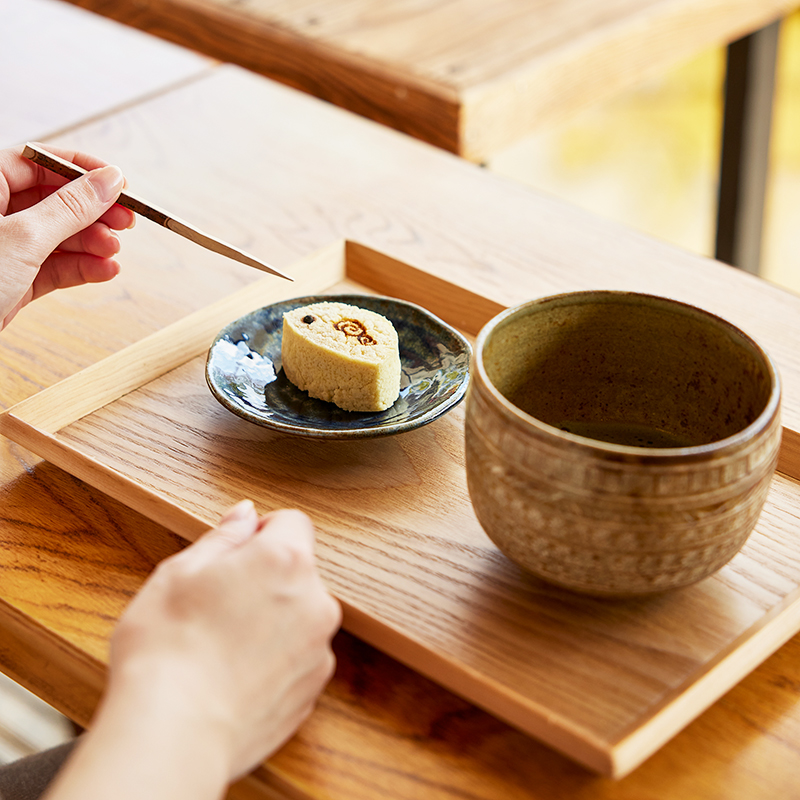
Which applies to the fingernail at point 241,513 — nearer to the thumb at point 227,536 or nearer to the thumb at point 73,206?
the thumb at point 227,536

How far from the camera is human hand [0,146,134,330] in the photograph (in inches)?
28.0

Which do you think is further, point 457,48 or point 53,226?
point 457,48

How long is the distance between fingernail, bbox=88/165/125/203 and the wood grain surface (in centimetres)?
64

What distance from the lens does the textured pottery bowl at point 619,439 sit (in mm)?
462

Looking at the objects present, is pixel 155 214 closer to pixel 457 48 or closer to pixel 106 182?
pixel 106 182

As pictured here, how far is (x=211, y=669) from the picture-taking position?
456mm

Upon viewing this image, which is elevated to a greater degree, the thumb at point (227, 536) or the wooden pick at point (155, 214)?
the wooden pick at point (155, 214)

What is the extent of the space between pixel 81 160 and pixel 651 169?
2.81 meters

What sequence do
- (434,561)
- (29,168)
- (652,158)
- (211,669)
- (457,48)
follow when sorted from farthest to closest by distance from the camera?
(652,158), (457,48), (29,168), (434,561), (211,669)

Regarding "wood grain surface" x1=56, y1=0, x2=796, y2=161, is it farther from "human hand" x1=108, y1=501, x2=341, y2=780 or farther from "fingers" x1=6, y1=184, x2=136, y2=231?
"human hand" x1=108, y1=501, x2=341, y2=780

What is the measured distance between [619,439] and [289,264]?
0.41 metres

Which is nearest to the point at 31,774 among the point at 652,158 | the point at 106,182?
the point at 106,182

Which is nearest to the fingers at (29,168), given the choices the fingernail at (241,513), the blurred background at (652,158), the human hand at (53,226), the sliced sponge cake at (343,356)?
the human hand at (53,226)

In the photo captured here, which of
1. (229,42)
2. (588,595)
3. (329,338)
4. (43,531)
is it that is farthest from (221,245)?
(229,42)
